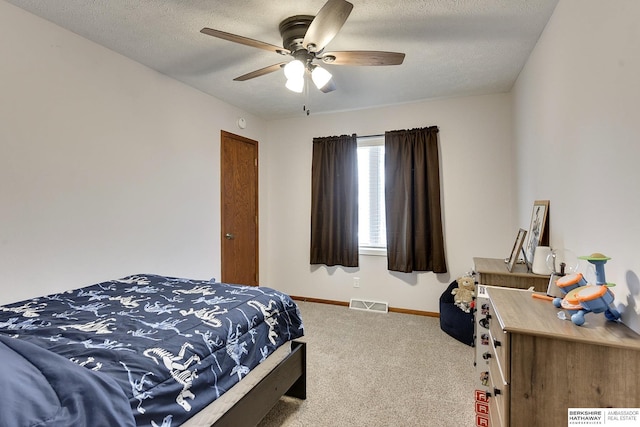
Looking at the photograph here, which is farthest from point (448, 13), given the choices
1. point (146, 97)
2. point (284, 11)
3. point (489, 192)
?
point (146, 97)

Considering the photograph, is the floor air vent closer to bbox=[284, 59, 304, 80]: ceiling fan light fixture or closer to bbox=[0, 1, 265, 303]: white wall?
bbox=[0, 1, 265, 303]: white wall

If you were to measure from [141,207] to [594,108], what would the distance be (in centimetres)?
322

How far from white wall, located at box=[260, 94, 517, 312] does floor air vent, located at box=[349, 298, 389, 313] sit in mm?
64

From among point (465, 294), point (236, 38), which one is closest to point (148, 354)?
point (236, 38)

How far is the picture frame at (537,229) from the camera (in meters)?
2.17

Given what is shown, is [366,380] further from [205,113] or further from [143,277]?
[205,113]

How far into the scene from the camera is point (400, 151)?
3.84 meters

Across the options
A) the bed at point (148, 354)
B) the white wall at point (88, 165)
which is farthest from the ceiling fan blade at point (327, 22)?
the white wall at point (88, 165)

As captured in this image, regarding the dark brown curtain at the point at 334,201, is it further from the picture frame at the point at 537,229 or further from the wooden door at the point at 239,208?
the picture frame at the point at 537,229

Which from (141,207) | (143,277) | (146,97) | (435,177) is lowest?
(143,277)

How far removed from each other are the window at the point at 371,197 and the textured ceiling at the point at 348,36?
33.0 inches

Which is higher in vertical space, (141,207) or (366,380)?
(141,207)

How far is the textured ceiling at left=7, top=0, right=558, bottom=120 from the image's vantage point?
6.54 ft

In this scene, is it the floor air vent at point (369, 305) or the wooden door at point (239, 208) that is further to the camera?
the floor air vent at point (369, 305)
